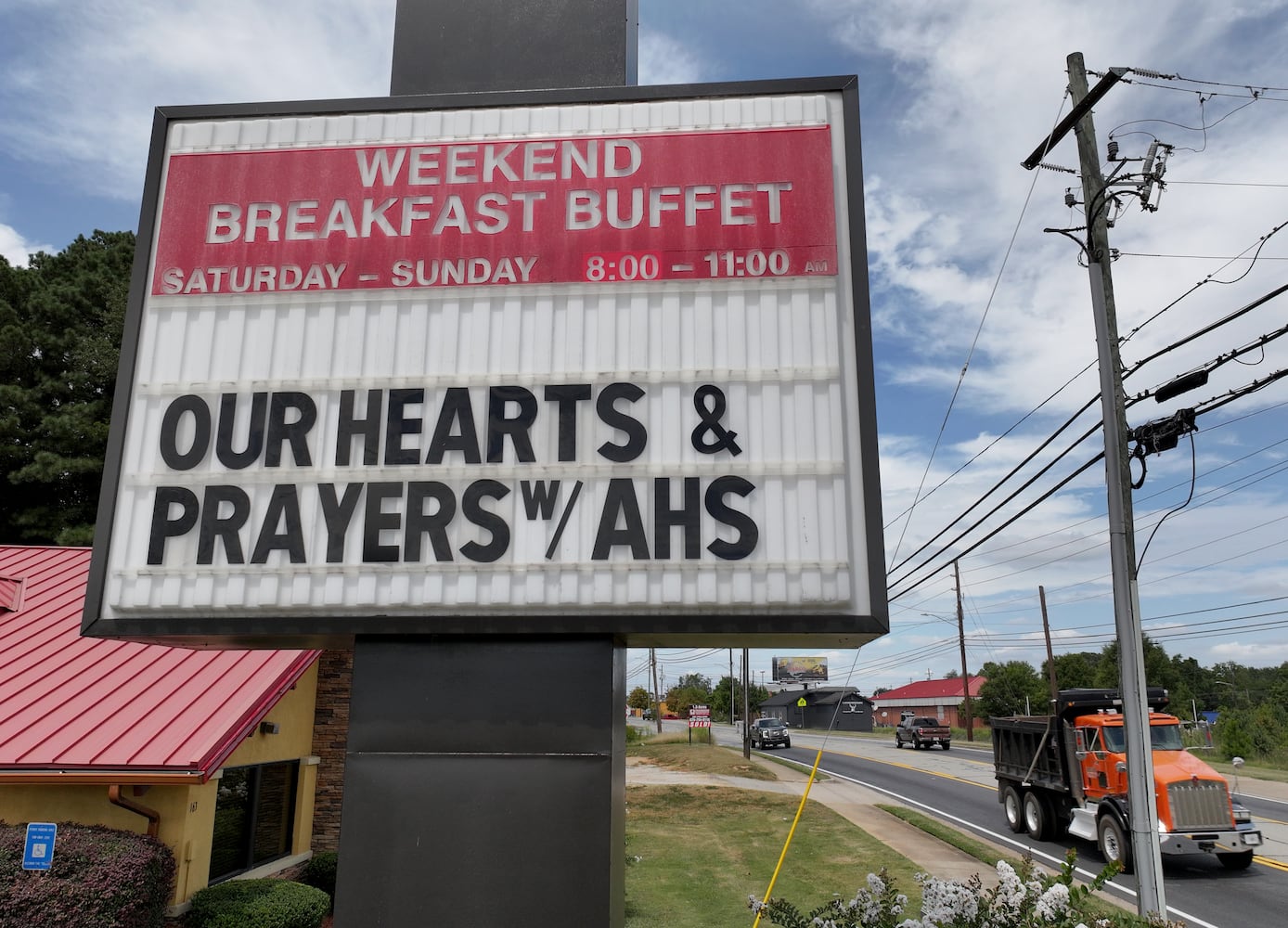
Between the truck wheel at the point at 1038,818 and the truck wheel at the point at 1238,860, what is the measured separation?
3508mm

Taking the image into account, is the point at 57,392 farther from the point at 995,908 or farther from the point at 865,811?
the point at 995,908

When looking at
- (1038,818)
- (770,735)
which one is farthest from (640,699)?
(1038,818)

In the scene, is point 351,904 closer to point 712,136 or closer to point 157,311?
point 157,311

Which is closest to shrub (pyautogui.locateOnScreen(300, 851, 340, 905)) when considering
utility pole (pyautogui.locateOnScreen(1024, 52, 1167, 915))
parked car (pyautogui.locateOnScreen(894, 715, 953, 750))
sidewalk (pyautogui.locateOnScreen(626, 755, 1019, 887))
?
sidewalk (pyautogui.locateOnScreen(626, 755, 1019, 887))

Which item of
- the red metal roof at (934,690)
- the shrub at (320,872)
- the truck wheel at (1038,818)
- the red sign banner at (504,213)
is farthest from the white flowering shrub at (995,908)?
the red metal roof at (934,690)

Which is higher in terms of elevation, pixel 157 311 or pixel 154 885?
pixel 157 311

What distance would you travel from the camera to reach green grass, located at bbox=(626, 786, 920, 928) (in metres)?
14.0

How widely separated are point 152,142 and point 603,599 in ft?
15.6

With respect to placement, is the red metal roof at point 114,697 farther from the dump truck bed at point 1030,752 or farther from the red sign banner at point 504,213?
the dump truck bed at point 1030,752

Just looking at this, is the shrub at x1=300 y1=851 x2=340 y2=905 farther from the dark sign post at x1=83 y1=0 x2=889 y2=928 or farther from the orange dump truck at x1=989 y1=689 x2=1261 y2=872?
the orange dump truck at x1=989 y1=689 x2=1261 y2=872

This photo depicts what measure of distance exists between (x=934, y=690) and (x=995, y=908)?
10916cm

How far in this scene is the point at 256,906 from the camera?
10227 millimetres

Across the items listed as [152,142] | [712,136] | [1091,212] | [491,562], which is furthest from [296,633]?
[1091,212]

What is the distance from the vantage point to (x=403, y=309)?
20.2 ft
